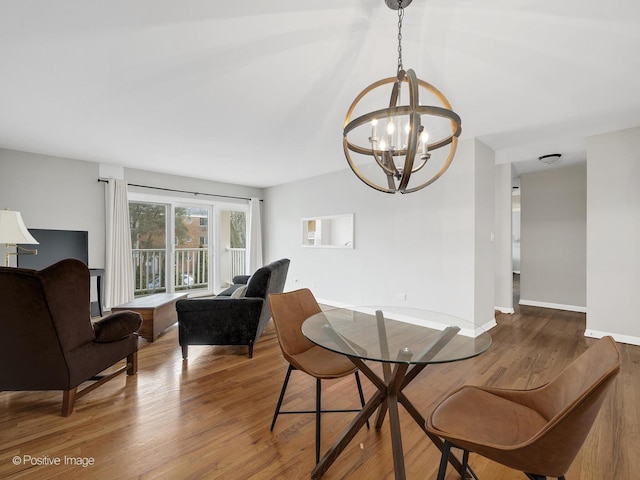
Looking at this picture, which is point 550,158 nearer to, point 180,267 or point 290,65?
point 290,65

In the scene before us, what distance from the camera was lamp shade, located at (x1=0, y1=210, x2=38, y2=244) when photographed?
276 centimetres

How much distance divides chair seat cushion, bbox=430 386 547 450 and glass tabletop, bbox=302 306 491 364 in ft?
0.59

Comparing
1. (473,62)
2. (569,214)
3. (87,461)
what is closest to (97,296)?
(87,461)

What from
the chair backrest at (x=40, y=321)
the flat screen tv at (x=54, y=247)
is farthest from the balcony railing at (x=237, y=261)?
the chair backrest at (x=40, y=321)

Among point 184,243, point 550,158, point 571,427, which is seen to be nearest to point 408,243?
point 550,158

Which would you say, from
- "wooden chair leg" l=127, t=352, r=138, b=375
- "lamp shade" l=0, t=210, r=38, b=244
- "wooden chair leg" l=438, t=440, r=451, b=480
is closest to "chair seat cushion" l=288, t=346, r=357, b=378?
"wooden chair leg" l=438, t=440, r=451, b=480

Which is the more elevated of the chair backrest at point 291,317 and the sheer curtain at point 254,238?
the sheer curtain at point 254,238

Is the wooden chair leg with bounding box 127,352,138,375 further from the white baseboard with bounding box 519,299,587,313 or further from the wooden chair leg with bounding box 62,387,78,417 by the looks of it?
the white baseboard with bounding box 519,299,587,313

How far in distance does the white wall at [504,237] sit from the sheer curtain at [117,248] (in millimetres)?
5936

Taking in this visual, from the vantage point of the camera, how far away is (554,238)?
201 inches

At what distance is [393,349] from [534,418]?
60cm

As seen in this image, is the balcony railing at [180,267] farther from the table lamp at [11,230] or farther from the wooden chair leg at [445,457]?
the wooden chair leg at [445,457]

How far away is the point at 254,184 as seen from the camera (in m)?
6.36

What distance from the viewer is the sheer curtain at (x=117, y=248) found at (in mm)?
4566
